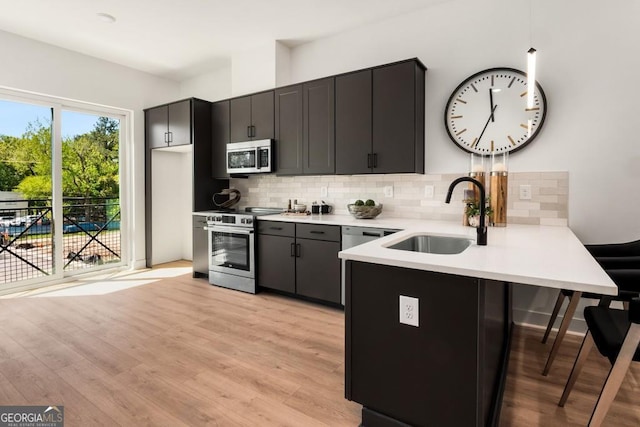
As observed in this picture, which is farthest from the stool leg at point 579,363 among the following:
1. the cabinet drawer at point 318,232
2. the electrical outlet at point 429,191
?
the cabinet drawer at point 318,232

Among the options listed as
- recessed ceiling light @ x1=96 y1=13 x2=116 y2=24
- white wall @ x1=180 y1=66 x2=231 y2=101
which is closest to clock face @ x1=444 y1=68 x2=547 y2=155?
white wall @ x1=180 y1=66 x2=231 y2=101

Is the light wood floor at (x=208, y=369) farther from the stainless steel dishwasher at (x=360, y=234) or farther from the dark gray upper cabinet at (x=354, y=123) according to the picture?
the dark gray upper cabinet at (x=354, y=123)

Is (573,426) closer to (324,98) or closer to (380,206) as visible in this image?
(380,206)

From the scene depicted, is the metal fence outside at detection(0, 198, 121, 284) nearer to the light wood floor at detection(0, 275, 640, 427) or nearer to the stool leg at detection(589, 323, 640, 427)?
the light wood floor at detection(0, 275, 640, 427)

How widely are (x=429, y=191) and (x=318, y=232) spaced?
1.16 meters

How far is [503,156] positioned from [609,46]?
41.0 inches

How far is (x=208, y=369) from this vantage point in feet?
7.22

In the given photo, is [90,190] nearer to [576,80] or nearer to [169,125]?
[169,125]

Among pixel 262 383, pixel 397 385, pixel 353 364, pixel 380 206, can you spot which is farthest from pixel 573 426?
pixel 380 206

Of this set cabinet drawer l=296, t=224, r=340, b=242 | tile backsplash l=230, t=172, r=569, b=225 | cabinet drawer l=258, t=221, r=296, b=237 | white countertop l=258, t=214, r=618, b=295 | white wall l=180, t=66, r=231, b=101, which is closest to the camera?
white countertop l=258, t=214, r=618, b=295

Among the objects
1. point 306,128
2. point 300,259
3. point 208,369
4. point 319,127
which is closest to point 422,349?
point 208,369

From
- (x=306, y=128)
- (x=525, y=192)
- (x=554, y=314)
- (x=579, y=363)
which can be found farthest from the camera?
(x=306, y=128)

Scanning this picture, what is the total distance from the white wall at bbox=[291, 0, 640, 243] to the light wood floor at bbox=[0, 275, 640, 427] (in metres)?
1.13

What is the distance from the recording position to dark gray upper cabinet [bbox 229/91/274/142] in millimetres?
4051
